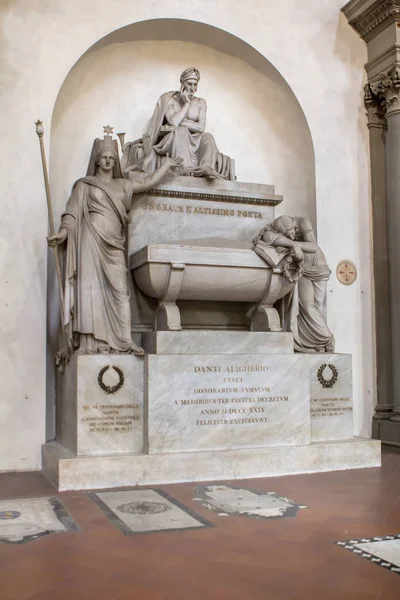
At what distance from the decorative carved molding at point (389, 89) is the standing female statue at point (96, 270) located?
12.0 feet

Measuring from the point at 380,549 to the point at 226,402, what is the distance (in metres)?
2.38

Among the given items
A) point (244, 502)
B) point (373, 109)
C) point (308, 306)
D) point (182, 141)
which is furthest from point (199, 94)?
point (244, 502)

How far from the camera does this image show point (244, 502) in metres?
4.69

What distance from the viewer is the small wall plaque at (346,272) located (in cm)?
798

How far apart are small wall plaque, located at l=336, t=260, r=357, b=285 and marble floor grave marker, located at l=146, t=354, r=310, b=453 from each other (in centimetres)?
215

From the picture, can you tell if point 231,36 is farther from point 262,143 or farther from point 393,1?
point 393,1

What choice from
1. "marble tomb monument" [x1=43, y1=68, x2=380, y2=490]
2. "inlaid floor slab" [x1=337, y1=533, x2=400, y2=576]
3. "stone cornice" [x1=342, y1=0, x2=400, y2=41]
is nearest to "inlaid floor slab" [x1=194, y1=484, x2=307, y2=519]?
"marble tomb monument" [x1=43, y1=68, x2=380, y2=490]

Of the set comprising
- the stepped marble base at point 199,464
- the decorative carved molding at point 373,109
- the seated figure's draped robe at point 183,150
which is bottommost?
the stepped marble base at point 199,464

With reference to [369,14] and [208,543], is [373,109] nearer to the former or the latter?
[369,14]

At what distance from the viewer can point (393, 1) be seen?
25.0 feet

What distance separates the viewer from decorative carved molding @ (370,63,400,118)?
25.4 ft

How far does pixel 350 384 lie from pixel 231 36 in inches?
167

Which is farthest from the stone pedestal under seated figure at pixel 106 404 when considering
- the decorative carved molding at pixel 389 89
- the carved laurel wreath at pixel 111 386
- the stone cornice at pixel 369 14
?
the stone cornice at pixel 369 14

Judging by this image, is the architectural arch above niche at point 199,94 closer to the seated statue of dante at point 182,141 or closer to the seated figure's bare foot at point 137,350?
the seated statue of dante at point 182,141
